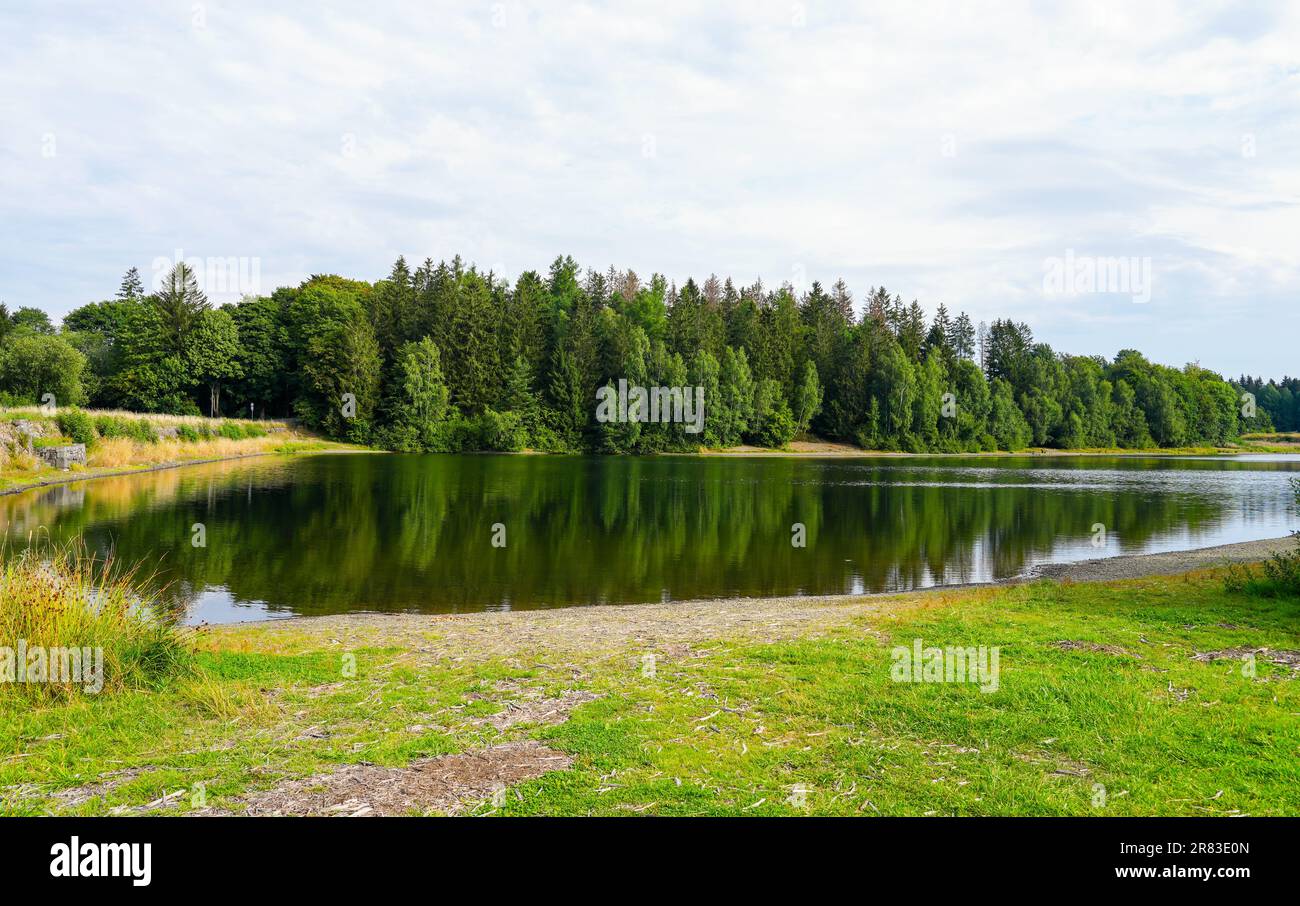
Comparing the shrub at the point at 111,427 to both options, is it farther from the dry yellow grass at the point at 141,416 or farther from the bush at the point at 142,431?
the dry yellow grass at the point at 141,416

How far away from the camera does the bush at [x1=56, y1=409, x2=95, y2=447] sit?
45.5 meters

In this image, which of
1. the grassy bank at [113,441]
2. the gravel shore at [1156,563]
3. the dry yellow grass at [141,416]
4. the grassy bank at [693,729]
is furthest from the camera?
the dry yellow grass at [141,416]

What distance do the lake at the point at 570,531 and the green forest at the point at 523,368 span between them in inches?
1237

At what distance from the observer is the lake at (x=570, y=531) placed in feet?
67.6

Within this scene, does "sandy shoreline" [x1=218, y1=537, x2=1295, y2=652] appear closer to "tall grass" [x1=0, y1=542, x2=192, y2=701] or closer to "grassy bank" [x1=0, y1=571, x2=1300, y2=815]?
"grassy bank" [x1=0, y1=571, x2=1300, y2=815]

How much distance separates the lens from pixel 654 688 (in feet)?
29.9

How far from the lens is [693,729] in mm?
7582

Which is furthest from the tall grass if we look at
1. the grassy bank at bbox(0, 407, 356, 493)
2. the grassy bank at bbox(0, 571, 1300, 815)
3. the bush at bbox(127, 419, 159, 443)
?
the bush at bbox(127, 419, 159, 443)

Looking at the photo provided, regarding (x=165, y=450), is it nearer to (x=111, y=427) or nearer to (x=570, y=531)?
(x=111, y=427)

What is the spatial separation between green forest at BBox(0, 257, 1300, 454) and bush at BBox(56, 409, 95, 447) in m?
22.9

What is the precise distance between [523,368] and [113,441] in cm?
4817

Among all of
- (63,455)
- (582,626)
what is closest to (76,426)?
(63,455)

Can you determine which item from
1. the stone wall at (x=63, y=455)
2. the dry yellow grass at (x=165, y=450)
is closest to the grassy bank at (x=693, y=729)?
the stone wall at (x=63, y=455)
